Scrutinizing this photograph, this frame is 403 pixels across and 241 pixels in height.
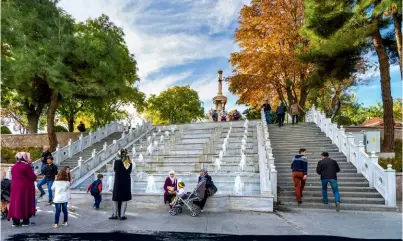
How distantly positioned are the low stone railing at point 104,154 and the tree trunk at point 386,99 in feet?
49.2

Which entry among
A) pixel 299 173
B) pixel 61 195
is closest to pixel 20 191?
pixel 61 195

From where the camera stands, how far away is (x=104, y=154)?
1814 centimetres

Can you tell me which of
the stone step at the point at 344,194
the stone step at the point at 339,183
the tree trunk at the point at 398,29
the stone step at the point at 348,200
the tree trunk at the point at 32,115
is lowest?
the stone step at the point at 348,200

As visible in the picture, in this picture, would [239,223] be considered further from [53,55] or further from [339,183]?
[53,55]

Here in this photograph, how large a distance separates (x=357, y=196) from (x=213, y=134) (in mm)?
10965

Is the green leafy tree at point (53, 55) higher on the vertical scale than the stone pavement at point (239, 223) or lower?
higher

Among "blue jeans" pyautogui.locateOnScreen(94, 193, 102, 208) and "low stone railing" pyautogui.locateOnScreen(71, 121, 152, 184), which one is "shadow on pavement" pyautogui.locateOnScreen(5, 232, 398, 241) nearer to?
"blue jeans" pyautogui.locateOnScreen(94, 193, 102, 208)

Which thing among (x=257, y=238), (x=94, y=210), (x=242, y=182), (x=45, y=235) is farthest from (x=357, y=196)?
(x=45, y=235)

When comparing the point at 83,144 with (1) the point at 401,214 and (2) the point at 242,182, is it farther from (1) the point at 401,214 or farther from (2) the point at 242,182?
(1) the point at 401,214

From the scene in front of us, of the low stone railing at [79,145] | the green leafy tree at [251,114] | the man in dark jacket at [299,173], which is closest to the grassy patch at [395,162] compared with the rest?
the man in dark jacket at [299,173]

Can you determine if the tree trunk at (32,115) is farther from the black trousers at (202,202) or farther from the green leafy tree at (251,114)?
the green leafy tree at (251,114)

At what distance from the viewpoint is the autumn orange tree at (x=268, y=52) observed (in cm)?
2612

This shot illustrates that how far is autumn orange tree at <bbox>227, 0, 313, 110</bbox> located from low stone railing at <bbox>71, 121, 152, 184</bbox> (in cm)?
905

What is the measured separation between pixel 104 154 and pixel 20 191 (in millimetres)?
10831
